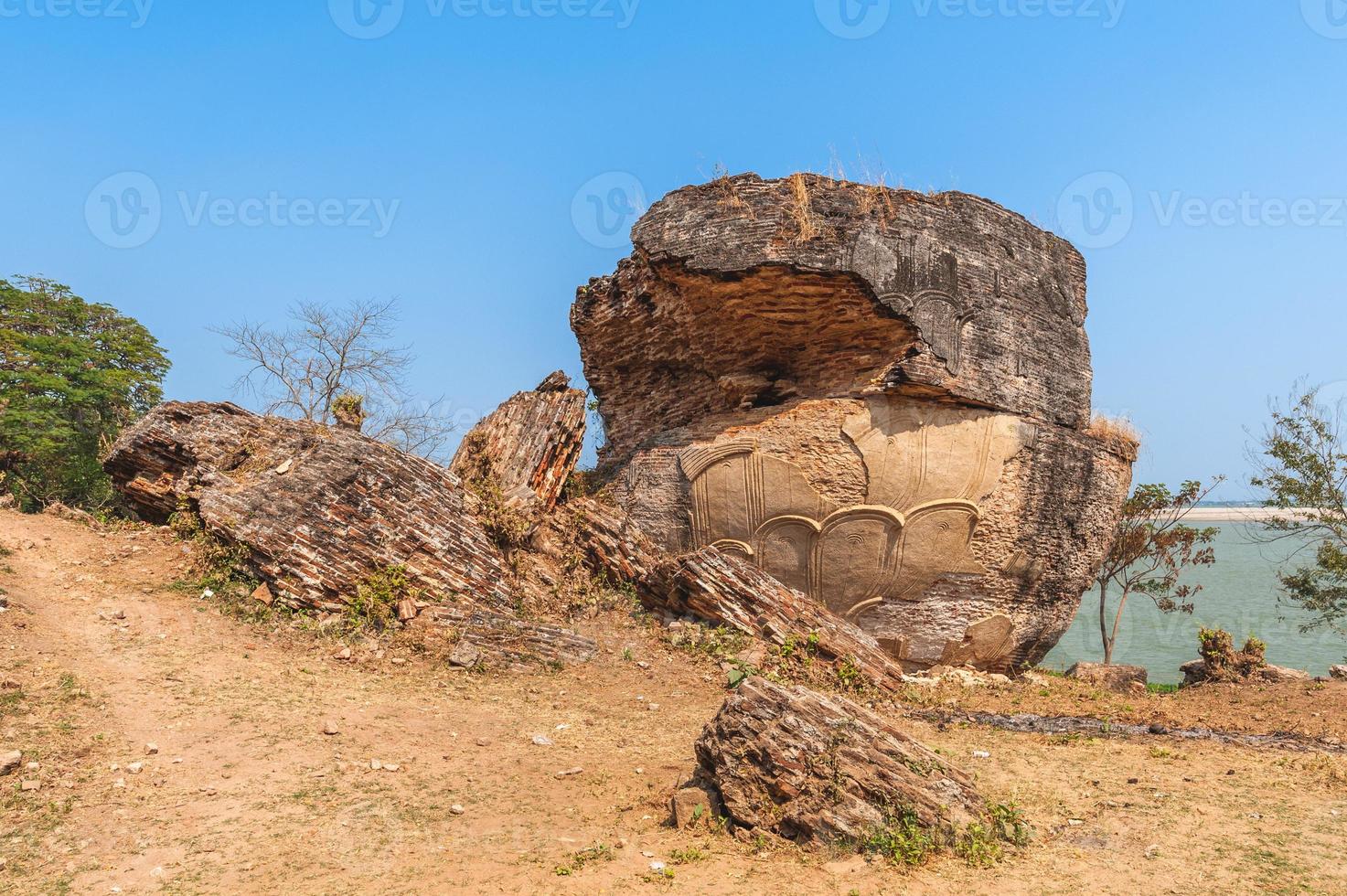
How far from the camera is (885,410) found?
9641 mm

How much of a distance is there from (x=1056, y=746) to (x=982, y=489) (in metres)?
3.08

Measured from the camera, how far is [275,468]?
9.92m

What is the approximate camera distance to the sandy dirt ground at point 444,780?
183 inches

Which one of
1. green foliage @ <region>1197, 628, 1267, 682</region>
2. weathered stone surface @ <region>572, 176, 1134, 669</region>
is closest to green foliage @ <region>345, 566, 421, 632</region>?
weathered stone surface @ <region>572, 176, 1134, 669</region>

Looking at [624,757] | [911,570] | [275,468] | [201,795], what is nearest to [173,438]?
[275,468]

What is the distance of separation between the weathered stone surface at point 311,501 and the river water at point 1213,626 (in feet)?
46.8

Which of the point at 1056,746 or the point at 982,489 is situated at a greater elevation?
the point at 982,489

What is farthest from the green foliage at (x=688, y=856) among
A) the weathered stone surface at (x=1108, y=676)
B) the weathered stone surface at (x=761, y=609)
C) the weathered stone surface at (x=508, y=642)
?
the weathered stone surface at (x=1108, y=676)

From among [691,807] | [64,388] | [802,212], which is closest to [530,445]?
[802,212]

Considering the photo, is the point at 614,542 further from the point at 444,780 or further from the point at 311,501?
the point at 444,780

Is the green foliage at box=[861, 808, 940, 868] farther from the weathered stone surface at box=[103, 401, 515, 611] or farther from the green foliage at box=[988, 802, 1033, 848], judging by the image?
the weathered stone surface at box=[103, 401, 515, 611]

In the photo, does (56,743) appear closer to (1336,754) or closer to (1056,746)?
(1056,746)

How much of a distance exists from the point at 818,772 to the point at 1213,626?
76.2ft

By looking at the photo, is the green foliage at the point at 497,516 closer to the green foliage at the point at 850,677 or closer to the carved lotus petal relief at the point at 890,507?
the carved lotus petal relief at the point at 890,507
